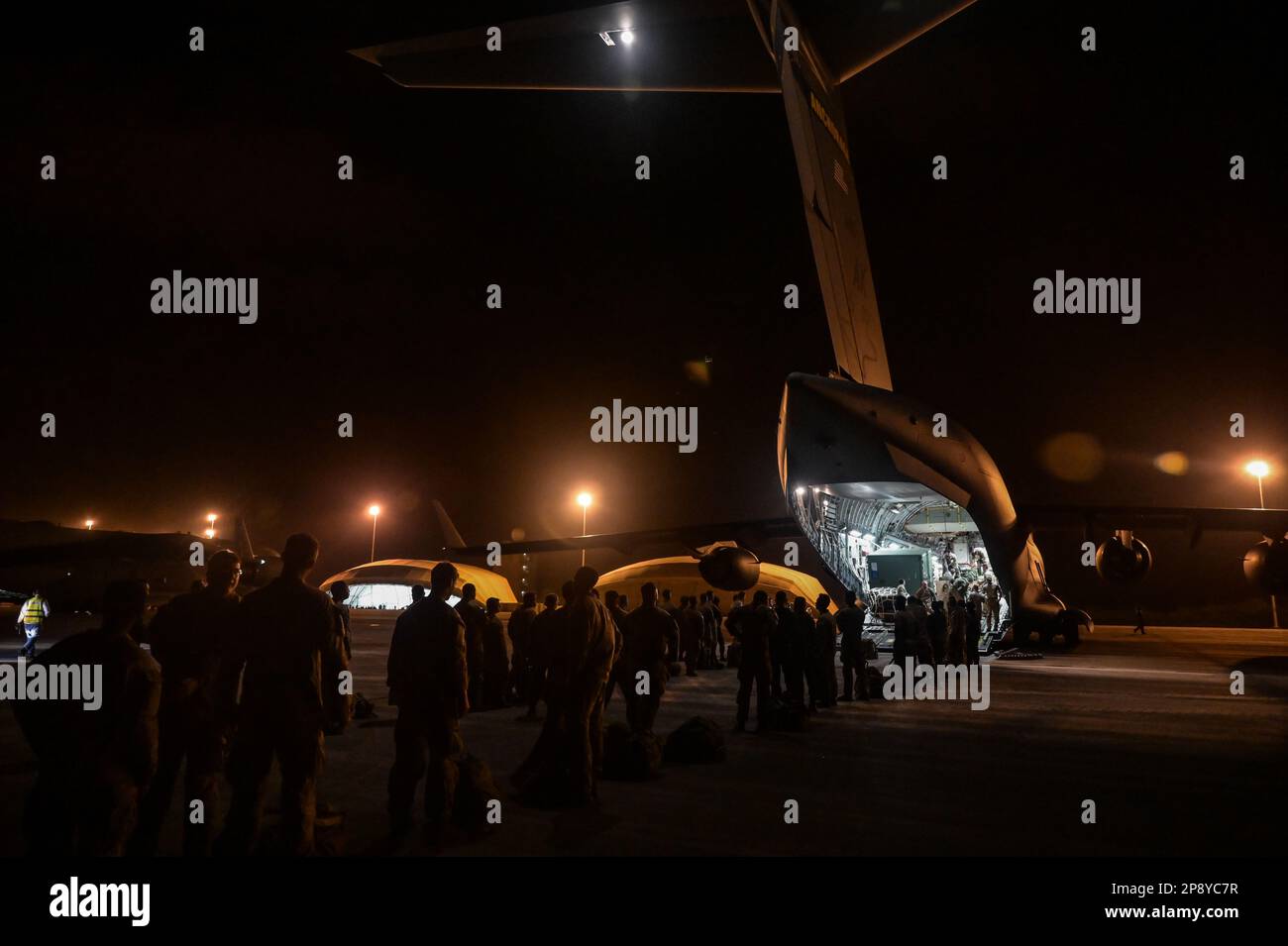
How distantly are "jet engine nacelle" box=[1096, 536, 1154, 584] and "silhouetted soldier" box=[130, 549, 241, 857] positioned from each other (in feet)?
57.0

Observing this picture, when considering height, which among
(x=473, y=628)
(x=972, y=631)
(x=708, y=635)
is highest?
(x=473, y=628)

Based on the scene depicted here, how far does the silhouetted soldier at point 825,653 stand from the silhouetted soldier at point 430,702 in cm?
584

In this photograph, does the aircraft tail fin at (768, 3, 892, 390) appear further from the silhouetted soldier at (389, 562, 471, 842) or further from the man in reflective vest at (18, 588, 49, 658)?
the man in reflective vest at (18, 588, 49, 658)

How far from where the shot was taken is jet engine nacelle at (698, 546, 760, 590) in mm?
13625

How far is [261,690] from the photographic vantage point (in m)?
3.71

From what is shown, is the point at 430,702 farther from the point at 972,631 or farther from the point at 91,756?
the point at 972,631

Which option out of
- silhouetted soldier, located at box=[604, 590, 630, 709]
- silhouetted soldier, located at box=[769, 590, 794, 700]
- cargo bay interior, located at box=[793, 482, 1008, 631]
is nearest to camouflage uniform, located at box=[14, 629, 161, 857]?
silhouetted soldier, located at box=[604, 590, 630, 709]

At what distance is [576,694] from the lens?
5.37m

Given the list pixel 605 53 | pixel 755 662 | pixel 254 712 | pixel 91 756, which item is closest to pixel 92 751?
pixel 91 756

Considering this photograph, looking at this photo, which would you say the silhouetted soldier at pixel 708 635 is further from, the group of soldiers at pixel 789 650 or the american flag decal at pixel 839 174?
the american flag decal at pixel 839 174

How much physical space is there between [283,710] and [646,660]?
441 cm

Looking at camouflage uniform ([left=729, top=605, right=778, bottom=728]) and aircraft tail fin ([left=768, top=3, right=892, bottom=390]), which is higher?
aircraft tail fin ([left=768, top=3, right=892, bottom=390])
